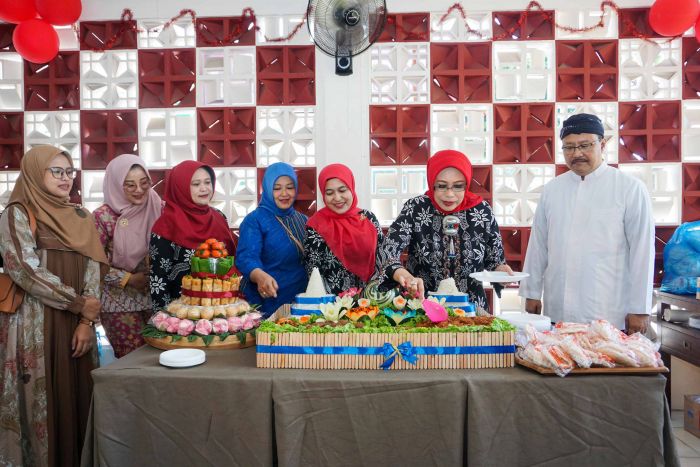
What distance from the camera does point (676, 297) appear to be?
3289 millimetres

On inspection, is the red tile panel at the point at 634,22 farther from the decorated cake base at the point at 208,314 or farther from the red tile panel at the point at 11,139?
the red tile panel at the point at 11,139

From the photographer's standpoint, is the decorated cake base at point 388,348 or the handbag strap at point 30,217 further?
the handbag strap at point 30,217

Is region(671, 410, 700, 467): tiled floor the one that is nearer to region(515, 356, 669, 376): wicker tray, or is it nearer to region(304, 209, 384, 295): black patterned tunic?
region(515, 356, 669, 376): wicker tray

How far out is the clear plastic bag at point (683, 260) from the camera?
127 inches

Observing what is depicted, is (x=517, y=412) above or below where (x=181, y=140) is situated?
below

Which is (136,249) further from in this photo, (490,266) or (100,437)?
(490,266)

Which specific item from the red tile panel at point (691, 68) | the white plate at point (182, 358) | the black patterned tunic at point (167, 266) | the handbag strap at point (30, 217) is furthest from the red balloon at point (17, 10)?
the red tile panel at point (691, 68)

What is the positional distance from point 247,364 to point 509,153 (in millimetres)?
2621

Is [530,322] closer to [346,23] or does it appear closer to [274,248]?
[274,248]

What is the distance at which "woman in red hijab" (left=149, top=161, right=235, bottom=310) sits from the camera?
2.71 m

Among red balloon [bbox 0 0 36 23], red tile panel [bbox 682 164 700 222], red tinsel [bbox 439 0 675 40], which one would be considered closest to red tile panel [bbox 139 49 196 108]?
red balloon [bbox 0 0 36 23]

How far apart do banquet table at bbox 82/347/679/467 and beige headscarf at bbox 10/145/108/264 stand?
4.02 feet

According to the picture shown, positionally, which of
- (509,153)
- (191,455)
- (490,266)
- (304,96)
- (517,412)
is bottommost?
(191,455)

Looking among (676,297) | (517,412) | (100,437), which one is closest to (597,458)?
(517,412)
